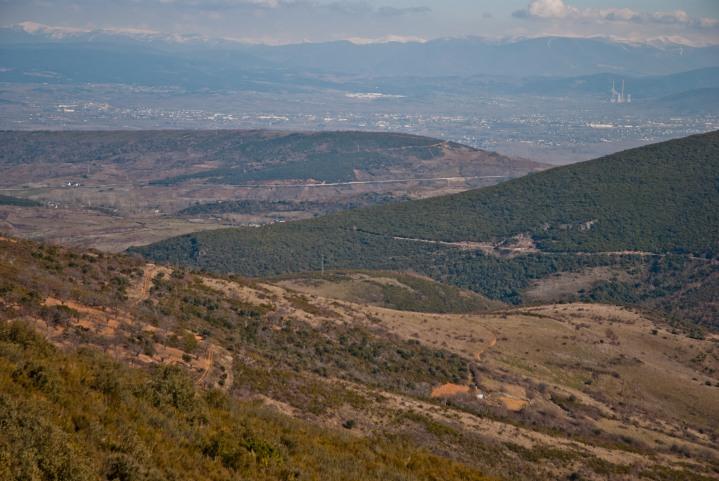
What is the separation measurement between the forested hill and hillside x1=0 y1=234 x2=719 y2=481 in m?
45.3

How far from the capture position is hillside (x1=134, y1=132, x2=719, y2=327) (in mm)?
98562

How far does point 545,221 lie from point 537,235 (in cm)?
421

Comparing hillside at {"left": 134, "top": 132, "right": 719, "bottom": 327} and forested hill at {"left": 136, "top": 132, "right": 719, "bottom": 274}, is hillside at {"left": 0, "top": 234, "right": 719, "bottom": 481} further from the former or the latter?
forested hill at {"left": 136, "top": 132, "right": 719, "bottom": 274}

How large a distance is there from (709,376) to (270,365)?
1276 inches

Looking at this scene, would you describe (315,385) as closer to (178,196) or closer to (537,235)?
(537,235)

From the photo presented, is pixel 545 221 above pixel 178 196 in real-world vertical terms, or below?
above

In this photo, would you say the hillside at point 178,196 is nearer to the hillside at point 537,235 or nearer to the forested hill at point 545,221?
the forested hill at point 545,221

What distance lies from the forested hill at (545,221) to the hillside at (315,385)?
45.3 meters

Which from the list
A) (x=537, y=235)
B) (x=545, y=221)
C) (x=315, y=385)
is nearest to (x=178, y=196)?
(x=545, y=221)

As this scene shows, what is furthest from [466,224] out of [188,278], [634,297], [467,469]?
[467,469]

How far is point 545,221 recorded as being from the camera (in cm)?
11662

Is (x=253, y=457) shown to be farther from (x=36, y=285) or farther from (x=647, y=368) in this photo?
(x=647, y=368)

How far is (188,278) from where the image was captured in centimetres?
4438

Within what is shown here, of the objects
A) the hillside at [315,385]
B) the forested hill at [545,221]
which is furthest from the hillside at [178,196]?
the hillside at [315,385]
